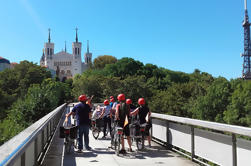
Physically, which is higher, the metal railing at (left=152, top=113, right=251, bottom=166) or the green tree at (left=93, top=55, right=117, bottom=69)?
the green tree at (left=93, top=55, right=117, bottom=69)

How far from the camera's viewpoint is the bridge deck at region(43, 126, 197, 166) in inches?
284

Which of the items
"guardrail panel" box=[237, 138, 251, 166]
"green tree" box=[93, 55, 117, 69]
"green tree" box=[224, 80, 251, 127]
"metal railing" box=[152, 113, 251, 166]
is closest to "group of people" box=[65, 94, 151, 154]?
"metal railing" box=[152, 113, 251, 166]

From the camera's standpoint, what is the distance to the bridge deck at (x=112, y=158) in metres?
7.21

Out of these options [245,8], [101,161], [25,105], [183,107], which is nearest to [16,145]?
[101,161]

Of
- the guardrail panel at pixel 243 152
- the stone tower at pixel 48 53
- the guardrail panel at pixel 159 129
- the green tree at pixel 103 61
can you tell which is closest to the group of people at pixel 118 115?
the guardrail panel at pixel 159 129

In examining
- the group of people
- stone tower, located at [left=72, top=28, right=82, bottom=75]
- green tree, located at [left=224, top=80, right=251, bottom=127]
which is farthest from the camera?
stone tower, located at [left=72, top=28, right=82, bottom=75]

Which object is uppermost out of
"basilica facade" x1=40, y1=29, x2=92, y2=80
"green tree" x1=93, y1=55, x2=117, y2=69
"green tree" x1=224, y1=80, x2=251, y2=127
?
"basilica facade" x1=40, y1=29, x2=92, y2=80

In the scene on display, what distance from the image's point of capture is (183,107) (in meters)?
44.5

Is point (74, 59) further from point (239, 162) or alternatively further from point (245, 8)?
point (239, 162)

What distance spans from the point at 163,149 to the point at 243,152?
4.24m

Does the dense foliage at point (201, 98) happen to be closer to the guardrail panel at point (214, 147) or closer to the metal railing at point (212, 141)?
the metal railing at point (212, 141)

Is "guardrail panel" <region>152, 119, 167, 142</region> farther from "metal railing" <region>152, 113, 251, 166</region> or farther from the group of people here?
the group of people

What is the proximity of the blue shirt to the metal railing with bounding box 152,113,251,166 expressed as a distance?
253cm

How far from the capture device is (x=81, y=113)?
29.2ft
